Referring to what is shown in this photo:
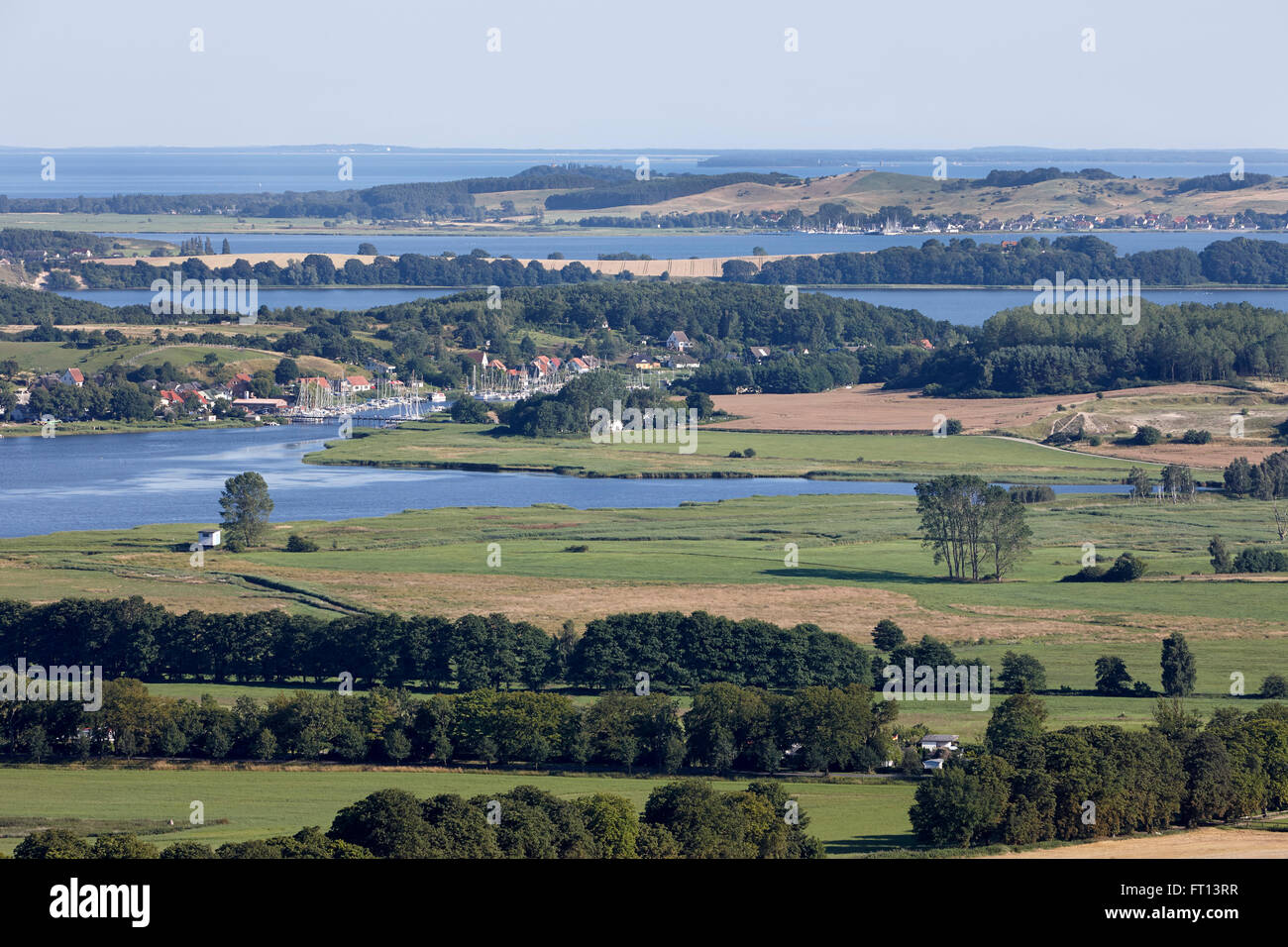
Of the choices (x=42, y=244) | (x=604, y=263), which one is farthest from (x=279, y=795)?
(x=42, y=244)

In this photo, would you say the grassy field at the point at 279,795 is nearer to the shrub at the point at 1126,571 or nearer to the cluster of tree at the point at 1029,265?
the shrub at the point at 1126,571

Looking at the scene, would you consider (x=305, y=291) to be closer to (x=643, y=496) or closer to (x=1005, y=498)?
(x=643, y=496)

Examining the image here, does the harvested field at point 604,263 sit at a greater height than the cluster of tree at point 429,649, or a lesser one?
greater

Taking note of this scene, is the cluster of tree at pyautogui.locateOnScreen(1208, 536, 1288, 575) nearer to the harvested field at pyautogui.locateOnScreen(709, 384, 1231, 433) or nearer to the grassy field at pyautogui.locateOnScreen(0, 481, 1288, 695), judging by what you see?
the grassy field at pyautogui.locateOnScreen(0, 481, 1288, 695)

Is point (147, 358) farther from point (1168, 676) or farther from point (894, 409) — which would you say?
point (1168, 676)

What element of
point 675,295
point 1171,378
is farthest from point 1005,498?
point 675,295

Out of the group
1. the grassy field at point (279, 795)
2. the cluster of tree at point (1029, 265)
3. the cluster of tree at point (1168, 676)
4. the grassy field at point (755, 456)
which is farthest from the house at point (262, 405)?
the cluster of tree at point (1029, 265)
